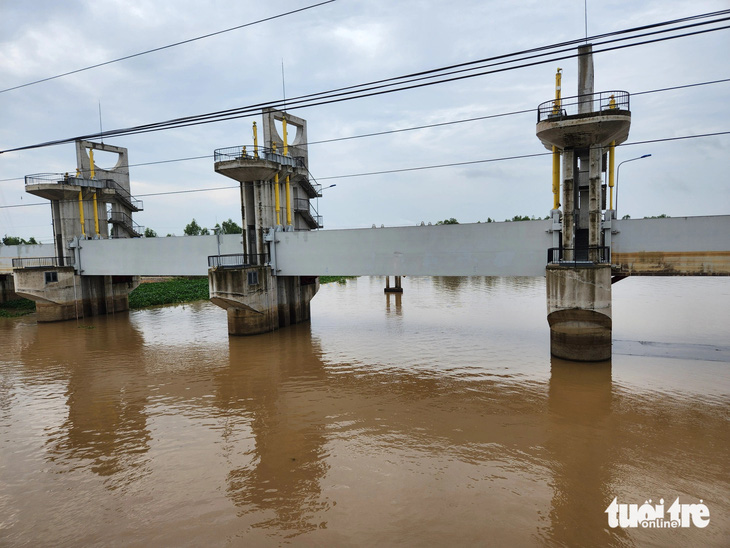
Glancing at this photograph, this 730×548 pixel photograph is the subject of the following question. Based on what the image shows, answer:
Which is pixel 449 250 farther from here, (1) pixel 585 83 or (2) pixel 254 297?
(2) pixel 254 297

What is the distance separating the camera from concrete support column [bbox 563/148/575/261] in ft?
55.4

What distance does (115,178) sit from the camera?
33719 millimetres

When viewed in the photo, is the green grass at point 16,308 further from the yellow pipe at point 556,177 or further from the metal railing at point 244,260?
the yellow pipe at point 556,177

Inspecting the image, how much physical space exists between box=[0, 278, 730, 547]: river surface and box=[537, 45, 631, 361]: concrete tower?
1302 millimetres

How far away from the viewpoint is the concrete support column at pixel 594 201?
656 inches

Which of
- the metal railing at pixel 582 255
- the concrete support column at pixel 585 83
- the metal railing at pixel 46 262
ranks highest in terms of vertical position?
the concrete support column at pixel 585 83

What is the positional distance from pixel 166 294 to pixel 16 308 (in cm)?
1177

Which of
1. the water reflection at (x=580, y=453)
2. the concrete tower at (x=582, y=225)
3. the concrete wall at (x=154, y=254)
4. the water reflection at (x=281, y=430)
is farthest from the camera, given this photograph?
the concrete wall at (x=154, y=254)

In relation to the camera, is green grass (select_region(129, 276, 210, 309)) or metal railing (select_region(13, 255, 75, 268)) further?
green grass (select_region(129, 276, 210, 309))

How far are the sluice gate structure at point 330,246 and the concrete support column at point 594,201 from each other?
1.5 inches

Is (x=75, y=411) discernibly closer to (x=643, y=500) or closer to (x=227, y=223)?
(x=643, y=500)

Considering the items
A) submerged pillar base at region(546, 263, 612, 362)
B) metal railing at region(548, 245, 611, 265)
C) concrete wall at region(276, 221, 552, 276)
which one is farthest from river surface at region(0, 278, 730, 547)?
metal railing at region(548, 245, 611, 265)

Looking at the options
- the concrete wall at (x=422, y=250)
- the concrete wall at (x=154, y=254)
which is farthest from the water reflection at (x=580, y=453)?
the concrete wall at (x=154, y=254)

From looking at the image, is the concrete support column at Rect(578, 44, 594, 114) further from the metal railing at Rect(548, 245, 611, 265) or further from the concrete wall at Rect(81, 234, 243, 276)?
the concrete wall at Rect(81, 234, 243, 276)
